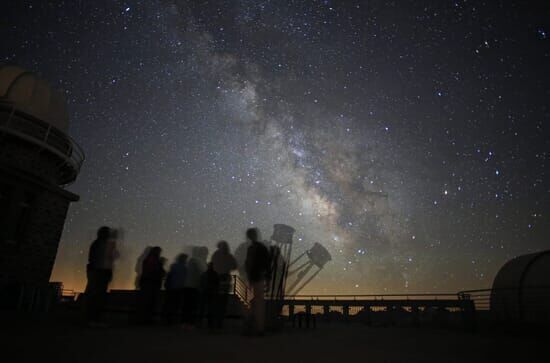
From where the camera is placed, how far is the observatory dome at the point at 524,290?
13.2m

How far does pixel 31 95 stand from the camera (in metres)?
13.6

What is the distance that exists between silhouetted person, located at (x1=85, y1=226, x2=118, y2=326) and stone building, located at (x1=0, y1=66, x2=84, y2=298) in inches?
248

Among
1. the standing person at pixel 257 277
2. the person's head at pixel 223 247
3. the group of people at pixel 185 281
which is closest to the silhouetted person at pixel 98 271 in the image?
the group of people at pixel 185 281

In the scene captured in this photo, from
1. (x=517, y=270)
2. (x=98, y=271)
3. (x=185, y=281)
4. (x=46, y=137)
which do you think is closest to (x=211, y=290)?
(x=185, y=281)

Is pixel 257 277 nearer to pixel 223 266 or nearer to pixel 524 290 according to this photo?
pixel 223 266

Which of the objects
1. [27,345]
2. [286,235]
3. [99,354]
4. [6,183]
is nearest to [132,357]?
[99,354]

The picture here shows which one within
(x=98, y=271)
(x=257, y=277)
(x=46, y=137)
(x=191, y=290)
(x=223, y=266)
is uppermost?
(x=46, y=137)

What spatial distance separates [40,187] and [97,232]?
26.0 feet

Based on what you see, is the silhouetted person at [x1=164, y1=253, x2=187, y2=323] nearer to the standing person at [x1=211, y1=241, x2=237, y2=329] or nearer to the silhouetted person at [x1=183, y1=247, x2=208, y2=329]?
the silhouetted person at [x1=183, y1=247, x2=208, y2=329]

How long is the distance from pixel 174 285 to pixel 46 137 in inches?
374

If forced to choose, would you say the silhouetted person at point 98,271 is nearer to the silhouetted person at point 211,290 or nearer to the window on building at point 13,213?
the silhouetted person at point 211,290

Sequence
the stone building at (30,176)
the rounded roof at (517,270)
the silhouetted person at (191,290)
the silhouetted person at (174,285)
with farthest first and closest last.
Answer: the rounded roof at (517,270) → the stone building at (30,176) → the silhouetted person at (174,285) → the silhouetted person at (191,290)

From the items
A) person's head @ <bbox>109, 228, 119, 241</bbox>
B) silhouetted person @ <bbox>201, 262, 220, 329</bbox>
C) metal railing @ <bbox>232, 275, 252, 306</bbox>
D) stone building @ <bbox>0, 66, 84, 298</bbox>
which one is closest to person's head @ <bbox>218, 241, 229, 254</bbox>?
silhouetted person @ <bbox>201, 262, 220, 329</bbox>

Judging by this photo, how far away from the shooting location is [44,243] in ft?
39.2
